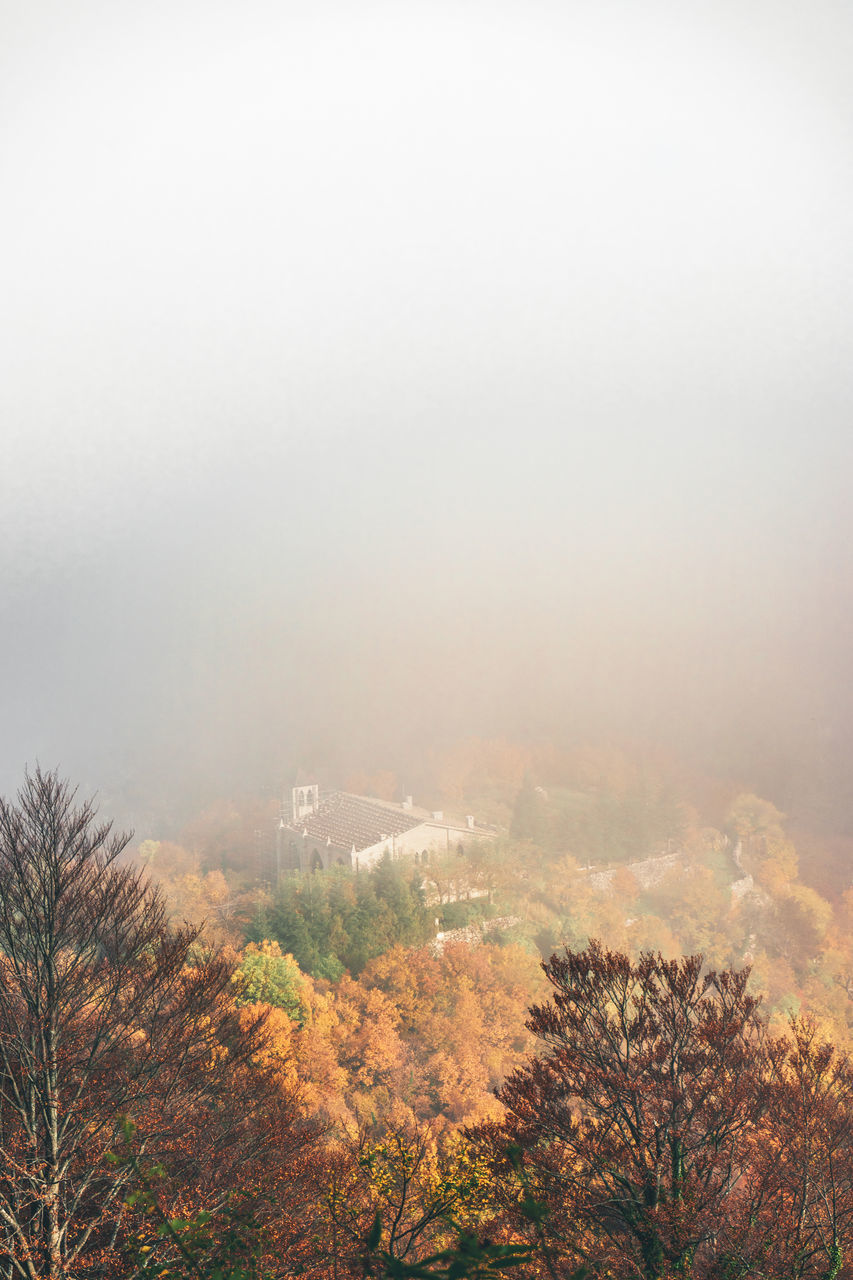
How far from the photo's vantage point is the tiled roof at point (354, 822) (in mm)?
31359

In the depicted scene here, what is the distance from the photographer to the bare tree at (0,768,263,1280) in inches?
248

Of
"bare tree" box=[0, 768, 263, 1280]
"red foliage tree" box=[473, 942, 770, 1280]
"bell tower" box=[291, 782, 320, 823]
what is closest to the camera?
"bare tree" box=[0, 768, 263, 1280]

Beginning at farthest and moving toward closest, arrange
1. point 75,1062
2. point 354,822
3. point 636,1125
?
point 354,822
point 636,1125
point 75,1062

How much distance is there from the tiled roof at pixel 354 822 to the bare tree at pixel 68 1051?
21.6 meters

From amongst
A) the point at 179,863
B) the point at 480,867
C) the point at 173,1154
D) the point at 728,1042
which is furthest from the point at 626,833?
the point at 173,1154

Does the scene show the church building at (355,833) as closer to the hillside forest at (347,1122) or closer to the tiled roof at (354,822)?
the tiled roof at (354,822)

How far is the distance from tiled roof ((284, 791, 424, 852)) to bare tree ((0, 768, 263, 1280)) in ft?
70.9

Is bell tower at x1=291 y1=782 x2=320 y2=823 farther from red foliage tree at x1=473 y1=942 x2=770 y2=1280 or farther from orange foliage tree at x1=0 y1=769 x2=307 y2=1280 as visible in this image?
red foliage tree at x1=473 y1=942 x2=770 y2=1280

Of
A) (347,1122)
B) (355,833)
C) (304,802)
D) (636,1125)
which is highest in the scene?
(304,802)

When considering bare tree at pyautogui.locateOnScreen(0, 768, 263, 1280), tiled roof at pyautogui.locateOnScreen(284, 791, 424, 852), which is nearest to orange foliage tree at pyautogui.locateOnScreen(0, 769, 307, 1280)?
bare tree at pyautogui.locateOnScreen(0, 768, 263, 1280)

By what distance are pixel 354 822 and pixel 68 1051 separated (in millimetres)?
27513

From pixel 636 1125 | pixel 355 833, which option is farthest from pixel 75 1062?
pixel 355 833

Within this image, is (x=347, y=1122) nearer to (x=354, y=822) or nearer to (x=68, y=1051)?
(x=68, y=1051)

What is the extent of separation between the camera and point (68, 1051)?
23.3ft
